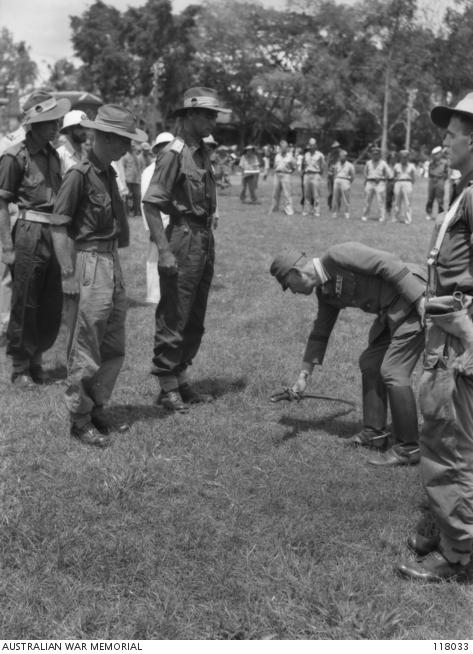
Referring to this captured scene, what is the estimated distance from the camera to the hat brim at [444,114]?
327 cm

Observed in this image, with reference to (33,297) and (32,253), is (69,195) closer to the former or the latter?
(32,253)

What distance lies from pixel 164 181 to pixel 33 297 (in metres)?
1.70

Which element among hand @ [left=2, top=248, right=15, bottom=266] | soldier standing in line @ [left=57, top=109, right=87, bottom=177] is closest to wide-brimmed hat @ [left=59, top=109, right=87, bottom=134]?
soldier standing in line @ [left=57, top=109, right=87, bottom=177]

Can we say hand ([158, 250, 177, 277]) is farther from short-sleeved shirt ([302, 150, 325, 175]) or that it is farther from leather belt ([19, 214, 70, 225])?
short-sleeved shirt ([302, 150, 325, 175])

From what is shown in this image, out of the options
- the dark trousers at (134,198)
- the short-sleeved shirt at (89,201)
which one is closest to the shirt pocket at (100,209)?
the short-sleeved shirt at (89,201)

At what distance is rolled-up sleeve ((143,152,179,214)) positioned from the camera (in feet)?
17.8

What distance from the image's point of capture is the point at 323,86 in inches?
1941

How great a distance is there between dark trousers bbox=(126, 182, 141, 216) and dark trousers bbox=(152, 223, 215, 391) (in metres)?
11.2

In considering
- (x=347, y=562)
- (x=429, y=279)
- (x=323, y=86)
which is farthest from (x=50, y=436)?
(x=323, y=86)

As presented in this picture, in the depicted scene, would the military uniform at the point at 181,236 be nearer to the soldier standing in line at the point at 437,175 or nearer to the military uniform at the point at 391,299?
the military uniform at the point at 391,299

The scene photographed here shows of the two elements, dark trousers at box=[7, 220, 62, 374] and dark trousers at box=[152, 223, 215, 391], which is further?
dark trousers at box=[7, 220, 62, 374]

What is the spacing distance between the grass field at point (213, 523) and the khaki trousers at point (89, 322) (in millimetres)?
356

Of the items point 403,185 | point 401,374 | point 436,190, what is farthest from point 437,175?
point 401,374

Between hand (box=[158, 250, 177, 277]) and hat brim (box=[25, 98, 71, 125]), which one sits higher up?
hat brim (box=[25, 98, 71, 125])
